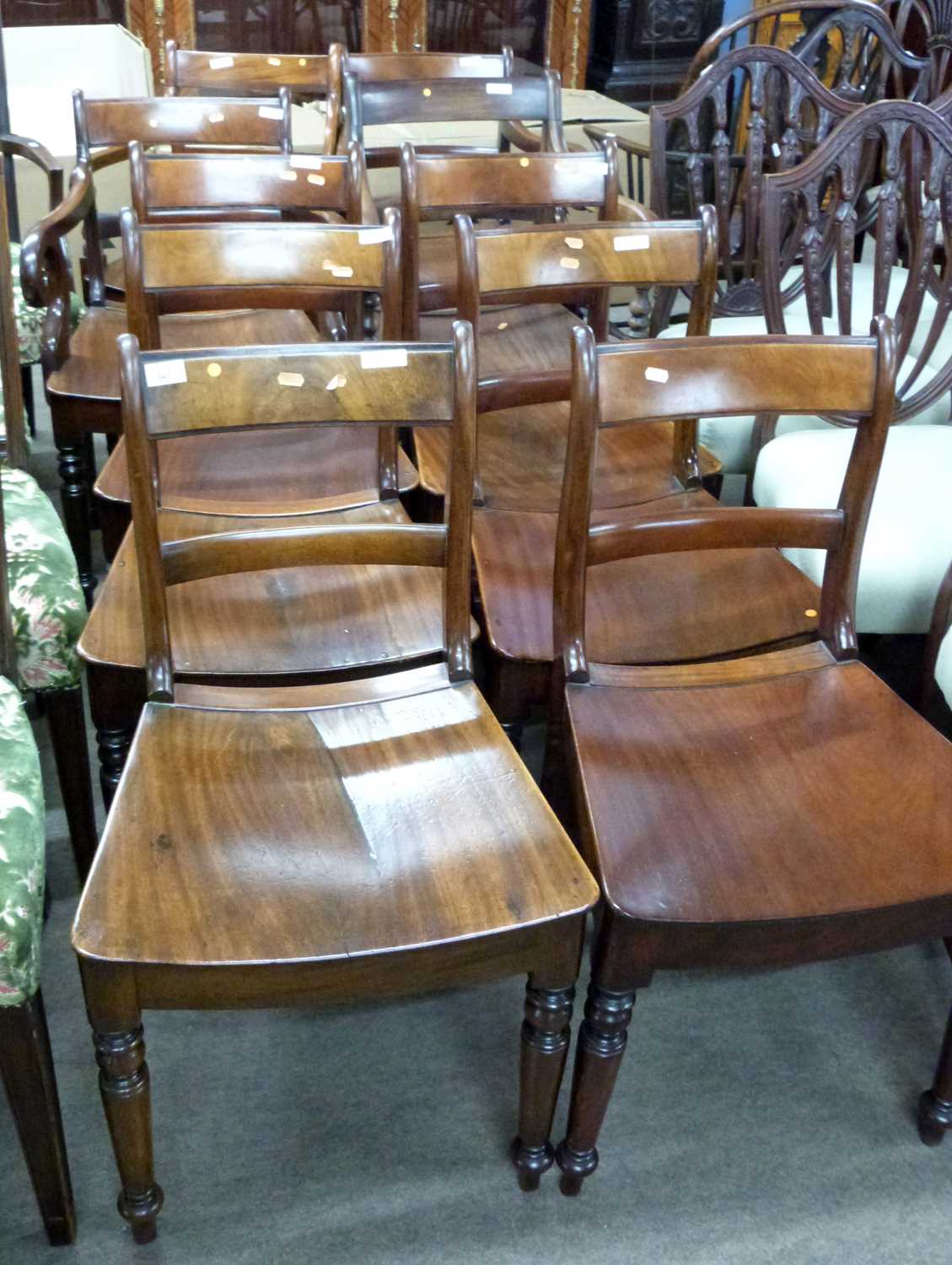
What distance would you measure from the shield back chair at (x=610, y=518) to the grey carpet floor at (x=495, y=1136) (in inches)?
16.1

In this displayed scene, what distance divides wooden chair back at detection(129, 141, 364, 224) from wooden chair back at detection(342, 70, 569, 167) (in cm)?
52

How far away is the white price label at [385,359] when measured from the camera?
112 centimetres

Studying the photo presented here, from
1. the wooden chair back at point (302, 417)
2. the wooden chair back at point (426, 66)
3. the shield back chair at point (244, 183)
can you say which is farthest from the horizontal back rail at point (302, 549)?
the wooden chair back at point (426, 66)

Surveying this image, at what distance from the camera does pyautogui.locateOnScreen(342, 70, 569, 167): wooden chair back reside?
216 centimetres

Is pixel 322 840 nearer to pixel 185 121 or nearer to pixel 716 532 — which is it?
pixel 716 532

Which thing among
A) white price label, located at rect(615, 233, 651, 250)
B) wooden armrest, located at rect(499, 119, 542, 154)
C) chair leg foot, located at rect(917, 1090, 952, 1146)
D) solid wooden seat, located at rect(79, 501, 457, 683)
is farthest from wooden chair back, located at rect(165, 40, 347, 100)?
chair leg foot, located at rect(917, 1090, 952, 1146)

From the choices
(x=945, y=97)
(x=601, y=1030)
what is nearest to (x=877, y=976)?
(x=601, y=1030)

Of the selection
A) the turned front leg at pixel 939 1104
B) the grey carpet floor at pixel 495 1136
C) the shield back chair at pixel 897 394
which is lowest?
the grey carpet floor at pixel 495 1136

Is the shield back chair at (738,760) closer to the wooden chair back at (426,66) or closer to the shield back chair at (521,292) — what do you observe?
the shield back chair at (521,292)

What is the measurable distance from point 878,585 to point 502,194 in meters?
0.76

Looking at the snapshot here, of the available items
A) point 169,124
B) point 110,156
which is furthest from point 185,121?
point 110,156

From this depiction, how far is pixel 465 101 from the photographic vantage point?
2.18 m

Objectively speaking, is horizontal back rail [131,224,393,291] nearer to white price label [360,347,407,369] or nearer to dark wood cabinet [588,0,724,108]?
white price label [360,347,407,369]

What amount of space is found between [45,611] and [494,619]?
48cm
